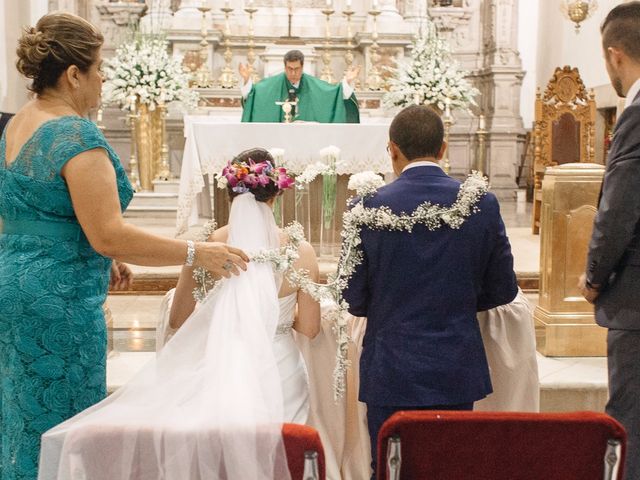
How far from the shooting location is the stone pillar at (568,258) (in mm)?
4383

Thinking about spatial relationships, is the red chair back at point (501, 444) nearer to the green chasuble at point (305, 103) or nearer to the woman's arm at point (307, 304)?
the woman's arm at point (307, 304)

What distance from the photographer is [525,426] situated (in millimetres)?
1675

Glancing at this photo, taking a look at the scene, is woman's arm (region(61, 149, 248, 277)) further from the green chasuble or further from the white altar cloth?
the green chasuble

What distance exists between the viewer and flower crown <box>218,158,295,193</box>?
108 inches

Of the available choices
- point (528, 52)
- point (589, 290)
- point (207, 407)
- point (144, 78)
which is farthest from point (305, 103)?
point (528, 52)

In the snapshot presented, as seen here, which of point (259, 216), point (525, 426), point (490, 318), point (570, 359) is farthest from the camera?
point (570, 359)

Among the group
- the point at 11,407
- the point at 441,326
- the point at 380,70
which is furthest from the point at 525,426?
the point at 380,70

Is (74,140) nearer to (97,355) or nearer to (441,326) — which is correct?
(97,355)

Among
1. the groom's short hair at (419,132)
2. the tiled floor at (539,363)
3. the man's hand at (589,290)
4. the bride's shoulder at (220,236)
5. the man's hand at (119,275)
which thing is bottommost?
the tiled floor at (539,363)

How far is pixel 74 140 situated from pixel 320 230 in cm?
482

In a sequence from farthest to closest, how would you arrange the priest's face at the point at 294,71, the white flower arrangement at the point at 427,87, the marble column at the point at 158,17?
the marble column at the point at 158,17
the white flower arrangement at the point at 427,87
the priest's face at the point at 294,71

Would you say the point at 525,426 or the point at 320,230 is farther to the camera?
the point at 320,230

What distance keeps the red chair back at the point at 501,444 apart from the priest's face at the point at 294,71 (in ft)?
20.8

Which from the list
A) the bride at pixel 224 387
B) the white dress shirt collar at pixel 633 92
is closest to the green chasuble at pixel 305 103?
the bride at pixel 224 387
